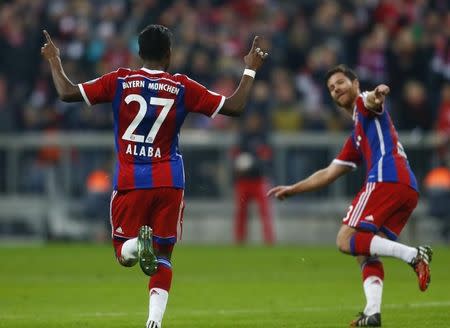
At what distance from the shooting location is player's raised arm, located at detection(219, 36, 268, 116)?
9.34 m

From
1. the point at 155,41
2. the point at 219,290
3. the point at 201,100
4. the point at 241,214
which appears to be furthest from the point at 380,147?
the point at 241,214

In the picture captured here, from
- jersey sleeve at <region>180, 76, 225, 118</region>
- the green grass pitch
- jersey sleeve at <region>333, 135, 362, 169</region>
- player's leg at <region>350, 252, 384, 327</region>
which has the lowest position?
the green grass pitch

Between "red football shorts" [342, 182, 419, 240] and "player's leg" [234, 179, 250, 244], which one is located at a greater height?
"red football shorts" [342, 182, 419, 240]

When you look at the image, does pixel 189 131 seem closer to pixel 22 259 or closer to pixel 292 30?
pixel 292 30

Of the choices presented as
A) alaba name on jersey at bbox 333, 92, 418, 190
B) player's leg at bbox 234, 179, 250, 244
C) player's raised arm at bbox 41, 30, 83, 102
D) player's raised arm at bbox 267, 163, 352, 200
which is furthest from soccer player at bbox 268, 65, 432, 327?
player's leg at bbox 234, 179, 250, 244

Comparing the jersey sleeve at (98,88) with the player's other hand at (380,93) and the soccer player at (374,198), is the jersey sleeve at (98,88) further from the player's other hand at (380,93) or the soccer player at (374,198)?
the soccer player at (374,198)

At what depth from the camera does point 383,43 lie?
2303 centimetres

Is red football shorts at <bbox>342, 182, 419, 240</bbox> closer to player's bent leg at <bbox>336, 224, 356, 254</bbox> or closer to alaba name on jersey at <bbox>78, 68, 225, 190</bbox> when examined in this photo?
player's bent leg at <bbox>336, 224, 356, 254</bbox>

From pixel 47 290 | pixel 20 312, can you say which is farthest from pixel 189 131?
pixel 20 312

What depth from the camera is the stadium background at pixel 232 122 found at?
888 inches

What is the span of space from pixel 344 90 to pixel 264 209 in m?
10.9

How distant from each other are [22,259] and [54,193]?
370 centimetres

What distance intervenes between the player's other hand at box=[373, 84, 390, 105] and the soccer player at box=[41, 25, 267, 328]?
40.0 inches

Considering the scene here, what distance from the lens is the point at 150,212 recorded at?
9406mm
